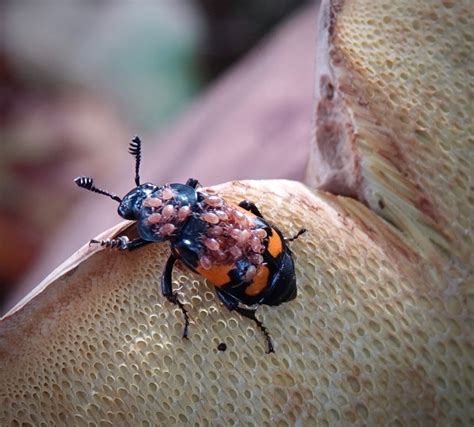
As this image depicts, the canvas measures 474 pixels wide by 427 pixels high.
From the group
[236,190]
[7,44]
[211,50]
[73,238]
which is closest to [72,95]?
[7,44]

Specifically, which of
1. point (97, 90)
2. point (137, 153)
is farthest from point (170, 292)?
point (97, 90)

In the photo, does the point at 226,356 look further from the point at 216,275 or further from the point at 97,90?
the point at 97,90

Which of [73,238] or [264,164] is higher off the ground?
[264,164]

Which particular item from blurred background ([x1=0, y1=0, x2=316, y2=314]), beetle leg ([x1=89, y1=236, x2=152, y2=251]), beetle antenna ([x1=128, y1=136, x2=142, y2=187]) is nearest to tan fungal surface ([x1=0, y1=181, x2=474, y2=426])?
beetle leg ([x1=89, y1=236, x2=152, y2=251])

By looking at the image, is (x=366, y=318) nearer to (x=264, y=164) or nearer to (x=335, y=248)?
(x=335, y=248)

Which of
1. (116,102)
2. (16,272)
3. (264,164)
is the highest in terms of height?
(264,164)

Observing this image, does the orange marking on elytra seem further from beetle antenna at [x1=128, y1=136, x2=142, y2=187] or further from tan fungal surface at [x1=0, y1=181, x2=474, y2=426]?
beetle antenna at [x1=128, y1=136, x2=142, y2=187]
